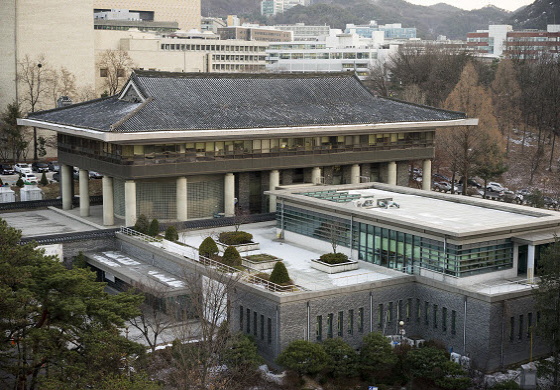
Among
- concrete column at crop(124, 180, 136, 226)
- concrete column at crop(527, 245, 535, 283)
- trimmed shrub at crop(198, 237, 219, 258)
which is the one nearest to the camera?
concrete column at crop(527, 245, 535, 283)

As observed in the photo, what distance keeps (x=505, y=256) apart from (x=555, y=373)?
842 centimetres

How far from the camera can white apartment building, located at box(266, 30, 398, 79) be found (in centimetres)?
15538

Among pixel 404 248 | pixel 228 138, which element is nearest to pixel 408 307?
pixel 404 248

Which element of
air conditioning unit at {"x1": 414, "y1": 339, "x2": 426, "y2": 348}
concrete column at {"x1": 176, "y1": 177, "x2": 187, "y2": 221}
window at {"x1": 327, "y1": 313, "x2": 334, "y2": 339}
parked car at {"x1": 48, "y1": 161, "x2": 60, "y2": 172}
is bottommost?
air conditioning unit at {"x1": 414, "y1": 339, "x2": 426, "y2": 348}

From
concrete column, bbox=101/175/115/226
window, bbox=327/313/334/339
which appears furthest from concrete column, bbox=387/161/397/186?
window, bbox=327/313/334/339

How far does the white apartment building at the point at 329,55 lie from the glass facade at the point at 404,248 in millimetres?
105777

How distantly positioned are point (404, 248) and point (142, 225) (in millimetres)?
17077

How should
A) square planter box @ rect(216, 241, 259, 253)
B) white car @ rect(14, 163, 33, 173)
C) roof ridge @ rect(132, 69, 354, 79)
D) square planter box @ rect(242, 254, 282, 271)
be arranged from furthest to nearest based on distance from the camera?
white car @ rect(14, 163, 33, 173)
roof ridge @ rect(132, 69, 354, 79)
square planter box @ rect(216, 241, 259, 253)
square planter box @ rect(242, 254, 282, 271)

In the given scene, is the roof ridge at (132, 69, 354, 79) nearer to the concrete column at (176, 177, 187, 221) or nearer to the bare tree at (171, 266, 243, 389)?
the concrete column at (176, 177, 187, 221)

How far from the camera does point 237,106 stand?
5541 centimetres

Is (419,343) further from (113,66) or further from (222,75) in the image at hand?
(113,66)

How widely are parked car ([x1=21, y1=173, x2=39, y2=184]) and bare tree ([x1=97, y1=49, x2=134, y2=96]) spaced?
33.1m

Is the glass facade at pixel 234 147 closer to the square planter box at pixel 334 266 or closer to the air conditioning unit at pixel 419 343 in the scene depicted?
the square planter box at pixel 334 266

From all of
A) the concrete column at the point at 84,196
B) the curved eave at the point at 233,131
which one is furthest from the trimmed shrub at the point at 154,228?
the concrete column at the point at 84,196
